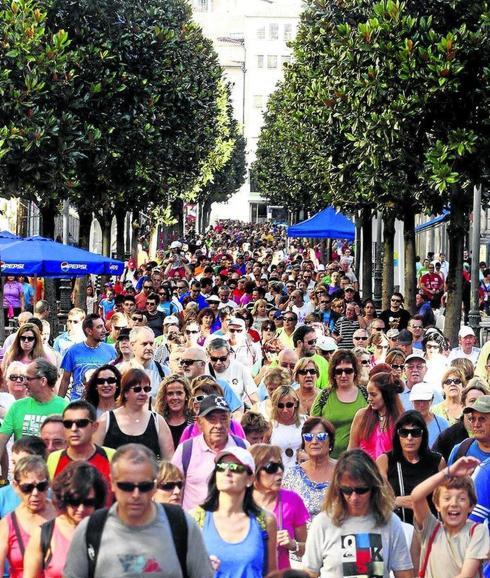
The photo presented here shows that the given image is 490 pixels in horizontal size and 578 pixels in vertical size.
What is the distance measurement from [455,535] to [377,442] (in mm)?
2978

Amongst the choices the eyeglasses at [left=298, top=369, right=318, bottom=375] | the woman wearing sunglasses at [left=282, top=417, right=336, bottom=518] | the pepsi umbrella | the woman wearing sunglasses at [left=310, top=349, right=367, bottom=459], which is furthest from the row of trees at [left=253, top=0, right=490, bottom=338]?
the woman wearing sunglasses at [left=282, top=417, right=336, bottom=518]

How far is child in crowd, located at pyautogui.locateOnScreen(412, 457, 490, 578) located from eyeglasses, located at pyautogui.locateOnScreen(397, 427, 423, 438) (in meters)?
1.34

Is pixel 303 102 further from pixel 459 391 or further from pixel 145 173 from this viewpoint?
pixel 459 391

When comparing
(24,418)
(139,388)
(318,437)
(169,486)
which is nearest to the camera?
(169,486)

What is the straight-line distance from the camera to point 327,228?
4022 cm

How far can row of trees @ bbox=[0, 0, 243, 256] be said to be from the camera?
27531 millimetres

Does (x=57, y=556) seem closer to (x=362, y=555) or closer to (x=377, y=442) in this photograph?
(x=362, y=555)

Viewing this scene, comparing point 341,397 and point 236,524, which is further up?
point 341,397

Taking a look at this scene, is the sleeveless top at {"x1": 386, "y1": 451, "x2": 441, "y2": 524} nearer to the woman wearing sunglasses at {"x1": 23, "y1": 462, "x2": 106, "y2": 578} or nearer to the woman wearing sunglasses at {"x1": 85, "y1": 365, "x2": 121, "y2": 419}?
the woman wearing sunglasses at {"x1": 85, "y1": 365, "x2": 121, "y2": 419}

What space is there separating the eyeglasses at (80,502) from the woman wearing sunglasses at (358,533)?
108 cm

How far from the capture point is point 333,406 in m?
12.2

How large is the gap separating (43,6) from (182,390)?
64.8 feet

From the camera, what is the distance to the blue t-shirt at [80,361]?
549 inches

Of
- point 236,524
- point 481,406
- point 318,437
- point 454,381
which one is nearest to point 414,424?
point 481,406
